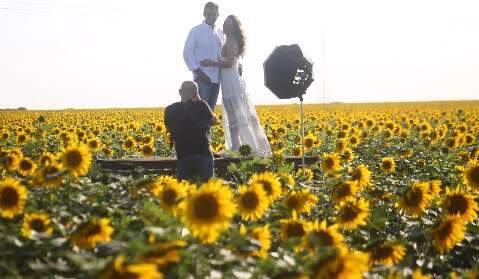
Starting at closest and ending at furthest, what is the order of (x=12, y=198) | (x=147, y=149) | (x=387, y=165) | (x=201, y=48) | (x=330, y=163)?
(x=12, y=198), (x=330, y=163), (x=387, y=165), (x=201, y=48), (x=147, y=149)

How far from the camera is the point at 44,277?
2.88 m

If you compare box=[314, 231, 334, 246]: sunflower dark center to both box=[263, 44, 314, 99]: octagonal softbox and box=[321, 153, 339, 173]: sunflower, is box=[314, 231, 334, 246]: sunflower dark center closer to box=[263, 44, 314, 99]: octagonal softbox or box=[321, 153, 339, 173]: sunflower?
box=[321, 153, 339, 173]: sunflower

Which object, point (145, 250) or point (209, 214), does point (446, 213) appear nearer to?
point (209, 214)

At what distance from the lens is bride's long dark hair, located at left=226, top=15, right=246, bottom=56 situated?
7.48m

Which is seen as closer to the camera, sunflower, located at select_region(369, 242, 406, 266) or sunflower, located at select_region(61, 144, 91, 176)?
sunflower, located at select_region(369, 242, 406, 266)

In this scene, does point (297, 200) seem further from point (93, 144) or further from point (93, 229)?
point (93, 144)

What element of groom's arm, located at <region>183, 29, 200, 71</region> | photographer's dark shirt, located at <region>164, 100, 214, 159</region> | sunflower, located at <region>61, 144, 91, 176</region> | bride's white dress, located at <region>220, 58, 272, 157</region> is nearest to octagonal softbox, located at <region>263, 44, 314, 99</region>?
bride's white dress, located at <region>220, 58, 272, 157</region>

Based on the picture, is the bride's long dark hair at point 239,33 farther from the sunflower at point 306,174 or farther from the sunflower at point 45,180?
the sunflower at point 45,180

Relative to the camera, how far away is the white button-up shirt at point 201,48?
786cm

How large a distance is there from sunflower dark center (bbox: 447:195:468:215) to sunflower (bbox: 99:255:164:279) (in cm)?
258

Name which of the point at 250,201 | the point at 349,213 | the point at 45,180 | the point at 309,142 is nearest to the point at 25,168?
the point at 45,180

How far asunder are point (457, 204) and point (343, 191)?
2.29ft

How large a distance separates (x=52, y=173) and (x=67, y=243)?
0.70m

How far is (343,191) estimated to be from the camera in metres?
4.25
